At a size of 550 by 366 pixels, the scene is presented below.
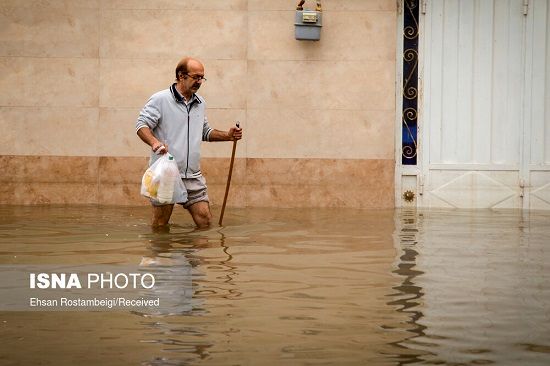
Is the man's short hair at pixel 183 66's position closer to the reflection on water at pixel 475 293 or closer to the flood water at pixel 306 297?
the flood water at pixel 306 297

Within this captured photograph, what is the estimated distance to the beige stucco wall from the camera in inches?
553

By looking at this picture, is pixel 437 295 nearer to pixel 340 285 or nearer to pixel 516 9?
pixel 340 285

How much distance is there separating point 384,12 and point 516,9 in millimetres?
1787

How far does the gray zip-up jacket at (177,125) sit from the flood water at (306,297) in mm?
727

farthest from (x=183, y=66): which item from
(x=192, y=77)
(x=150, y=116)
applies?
(x=150, y=116)

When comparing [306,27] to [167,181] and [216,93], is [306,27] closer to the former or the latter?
[216,93]

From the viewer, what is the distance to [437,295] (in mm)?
6398

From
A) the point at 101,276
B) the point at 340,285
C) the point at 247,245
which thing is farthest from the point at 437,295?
the point at 247,245

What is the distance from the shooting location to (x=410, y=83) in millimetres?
14211

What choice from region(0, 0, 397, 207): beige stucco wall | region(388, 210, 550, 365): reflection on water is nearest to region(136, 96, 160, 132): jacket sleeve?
region(388, 210, 550, 365): reflection on water

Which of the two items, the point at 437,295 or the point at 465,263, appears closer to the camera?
the point at 437,295

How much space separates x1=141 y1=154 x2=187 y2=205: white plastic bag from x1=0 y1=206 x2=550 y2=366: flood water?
0.37 meters

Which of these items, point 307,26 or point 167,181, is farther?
point 307,26

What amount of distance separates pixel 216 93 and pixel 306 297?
8.12m
